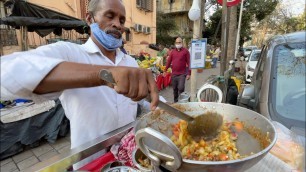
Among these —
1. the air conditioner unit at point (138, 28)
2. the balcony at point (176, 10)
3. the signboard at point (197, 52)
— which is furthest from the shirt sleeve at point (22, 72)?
the balcony at point (176, 10)

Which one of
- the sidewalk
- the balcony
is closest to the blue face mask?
the sidewalk

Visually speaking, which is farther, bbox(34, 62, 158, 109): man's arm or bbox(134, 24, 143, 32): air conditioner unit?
bbox(134, 24, 143, 32): air conditioner unit

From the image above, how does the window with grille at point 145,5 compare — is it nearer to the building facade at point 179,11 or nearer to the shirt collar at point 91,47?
the building facade at point 179,11

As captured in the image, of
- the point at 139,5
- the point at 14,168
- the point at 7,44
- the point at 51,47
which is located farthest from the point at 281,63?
the point at 139,5

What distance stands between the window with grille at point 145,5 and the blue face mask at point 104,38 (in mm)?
14301

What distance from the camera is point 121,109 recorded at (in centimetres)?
167

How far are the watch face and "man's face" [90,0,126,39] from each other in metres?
0.95

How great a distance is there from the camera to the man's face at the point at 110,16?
1.64 metres

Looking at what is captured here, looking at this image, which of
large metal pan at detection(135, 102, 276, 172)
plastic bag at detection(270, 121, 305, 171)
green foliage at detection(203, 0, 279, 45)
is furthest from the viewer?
green foliage at detection(203, 0, 279, 45)

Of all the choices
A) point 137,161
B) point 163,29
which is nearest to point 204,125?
point 137,161

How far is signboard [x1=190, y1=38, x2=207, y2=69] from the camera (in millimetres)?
4855

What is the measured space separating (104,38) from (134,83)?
97 cm

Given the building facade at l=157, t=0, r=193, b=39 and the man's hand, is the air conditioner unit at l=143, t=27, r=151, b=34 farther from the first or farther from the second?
the man's hand

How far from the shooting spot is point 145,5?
1611 centimetres
